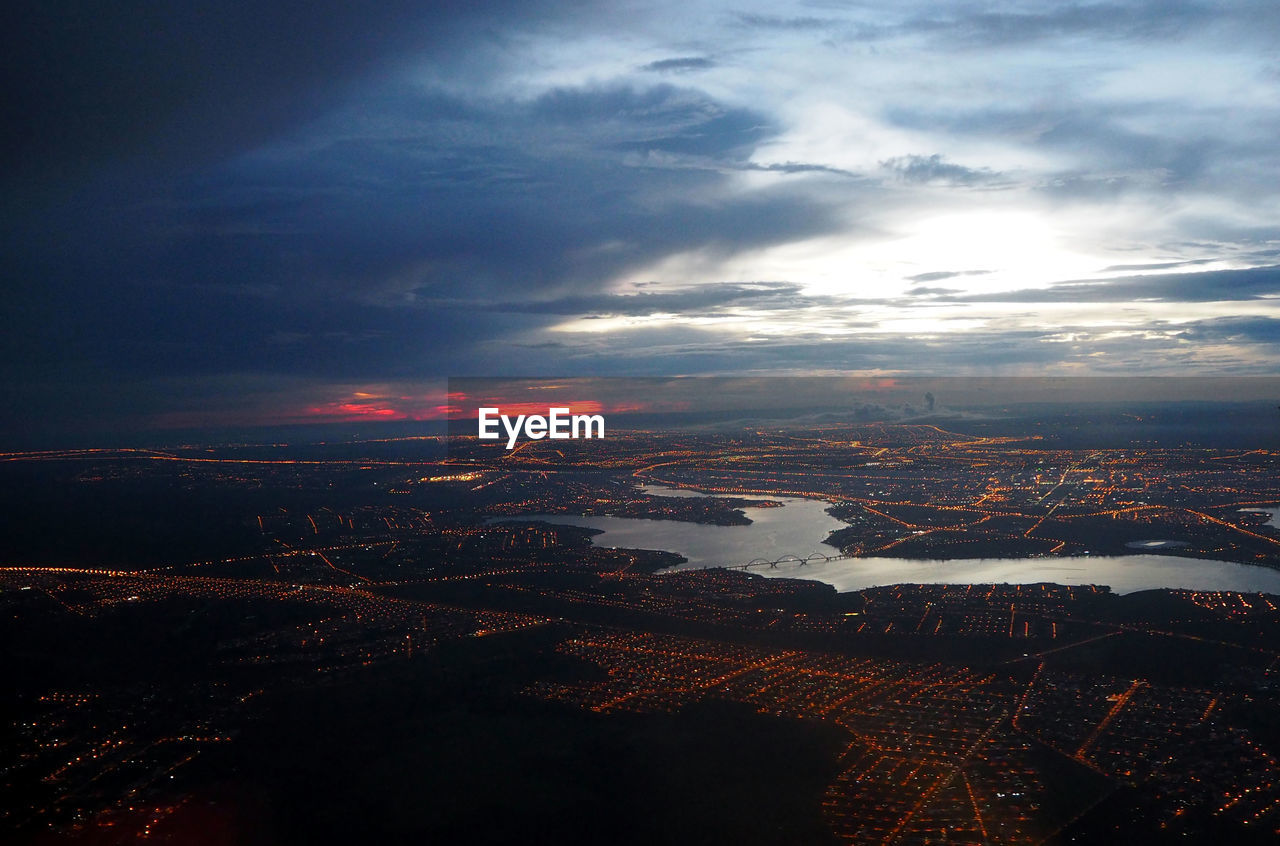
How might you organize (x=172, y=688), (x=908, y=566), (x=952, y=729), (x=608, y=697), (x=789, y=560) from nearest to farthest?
(x=952, y=729), (x=608, y=697), (x=172, y=688), (x=908, y=566), (x=789, y=560)

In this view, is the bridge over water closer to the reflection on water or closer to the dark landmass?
the reflection on water

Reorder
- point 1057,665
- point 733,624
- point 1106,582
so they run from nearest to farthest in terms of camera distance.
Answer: point 1057,665 → point 733,624 → point 1106,582

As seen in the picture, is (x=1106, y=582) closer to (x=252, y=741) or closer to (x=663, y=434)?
(x=252, y=741)

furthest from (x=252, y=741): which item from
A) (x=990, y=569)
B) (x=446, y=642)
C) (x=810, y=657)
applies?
(x=990, y=569)

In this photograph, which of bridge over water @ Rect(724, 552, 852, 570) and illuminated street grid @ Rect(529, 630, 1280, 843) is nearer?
illuminated street grid @ Rect(529, 630, 1280, 843)

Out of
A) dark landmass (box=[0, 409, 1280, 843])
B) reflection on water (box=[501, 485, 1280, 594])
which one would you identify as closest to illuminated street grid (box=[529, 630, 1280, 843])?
dark landmass (box=[0, 409, 1280, 843])

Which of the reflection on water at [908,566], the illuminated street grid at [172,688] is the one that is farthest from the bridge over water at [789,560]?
the illuminated street grid at [172,688]

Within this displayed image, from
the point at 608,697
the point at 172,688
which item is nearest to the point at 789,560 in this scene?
the point at 608,697

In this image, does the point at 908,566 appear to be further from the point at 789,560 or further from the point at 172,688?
the point at 172,688
